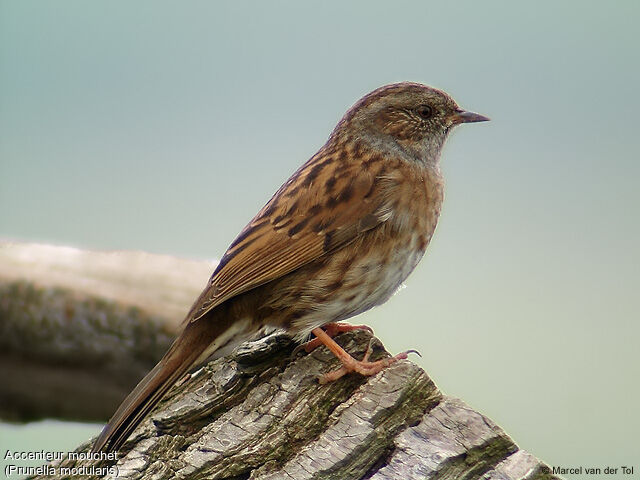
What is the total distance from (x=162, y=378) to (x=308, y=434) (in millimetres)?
658

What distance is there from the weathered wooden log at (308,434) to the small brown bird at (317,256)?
0.87ft

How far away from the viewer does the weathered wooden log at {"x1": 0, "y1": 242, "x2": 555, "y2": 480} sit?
257 centimetres

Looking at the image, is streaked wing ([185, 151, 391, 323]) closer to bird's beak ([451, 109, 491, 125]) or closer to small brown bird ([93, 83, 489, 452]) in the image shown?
small brown bird ([93, 83, 489, 452])

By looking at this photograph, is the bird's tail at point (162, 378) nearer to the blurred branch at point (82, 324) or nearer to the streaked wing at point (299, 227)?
the streaked wing at point (299, 227)

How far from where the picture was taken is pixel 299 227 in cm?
336

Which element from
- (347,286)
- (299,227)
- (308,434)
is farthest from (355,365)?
(299,227)

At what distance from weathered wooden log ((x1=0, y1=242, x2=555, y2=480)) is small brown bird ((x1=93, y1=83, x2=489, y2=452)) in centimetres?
27

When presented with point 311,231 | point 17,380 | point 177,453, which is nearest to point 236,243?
point 311,231

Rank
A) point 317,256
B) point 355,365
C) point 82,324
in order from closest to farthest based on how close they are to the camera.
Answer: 1. point 355,365
2. point 317,256
3. point 82,324

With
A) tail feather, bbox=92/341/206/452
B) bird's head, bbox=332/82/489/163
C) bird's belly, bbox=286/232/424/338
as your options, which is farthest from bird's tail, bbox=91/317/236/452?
bird's head, bbox=332/82/489/163

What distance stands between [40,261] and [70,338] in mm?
475

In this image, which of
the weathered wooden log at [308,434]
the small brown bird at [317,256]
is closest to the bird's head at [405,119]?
the small brown bird at [317,256]

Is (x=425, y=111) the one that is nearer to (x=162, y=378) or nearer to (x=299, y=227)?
(x=299, y=227)

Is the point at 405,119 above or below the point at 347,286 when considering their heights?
above
